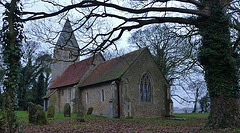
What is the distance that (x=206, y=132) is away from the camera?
9.70 m

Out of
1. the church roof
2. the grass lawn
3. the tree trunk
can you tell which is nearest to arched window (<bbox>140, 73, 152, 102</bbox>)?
the church roof

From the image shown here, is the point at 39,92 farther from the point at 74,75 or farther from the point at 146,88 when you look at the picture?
the point at 146,88

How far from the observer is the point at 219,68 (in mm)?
10750

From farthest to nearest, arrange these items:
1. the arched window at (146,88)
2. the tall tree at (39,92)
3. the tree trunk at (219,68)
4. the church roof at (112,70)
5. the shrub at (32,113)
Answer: the tall tree at (39,92), the arched window at (146,88), the church roof at (112,70), the shrub at (32,113), the tree trunk at (219,68)

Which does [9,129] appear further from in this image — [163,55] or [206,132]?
[163,55]

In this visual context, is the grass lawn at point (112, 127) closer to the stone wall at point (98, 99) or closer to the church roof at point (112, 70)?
the stone wall at point (98, 99)

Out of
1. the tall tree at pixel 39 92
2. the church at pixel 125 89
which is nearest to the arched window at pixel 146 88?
the church at pixel 125 89

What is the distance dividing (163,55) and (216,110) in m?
18.4

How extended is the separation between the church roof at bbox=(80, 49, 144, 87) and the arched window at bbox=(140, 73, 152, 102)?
2.33 m

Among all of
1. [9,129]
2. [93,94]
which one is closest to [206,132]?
[9,129]

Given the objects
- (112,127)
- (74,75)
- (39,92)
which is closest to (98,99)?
(74,75)

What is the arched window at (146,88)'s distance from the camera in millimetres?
24266

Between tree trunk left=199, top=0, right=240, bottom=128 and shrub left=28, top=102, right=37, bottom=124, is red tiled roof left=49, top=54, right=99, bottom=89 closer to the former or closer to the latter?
shrub left=28, top=102, right=37, bottom=124

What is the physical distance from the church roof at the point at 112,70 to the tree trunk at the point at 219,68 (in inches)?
489
